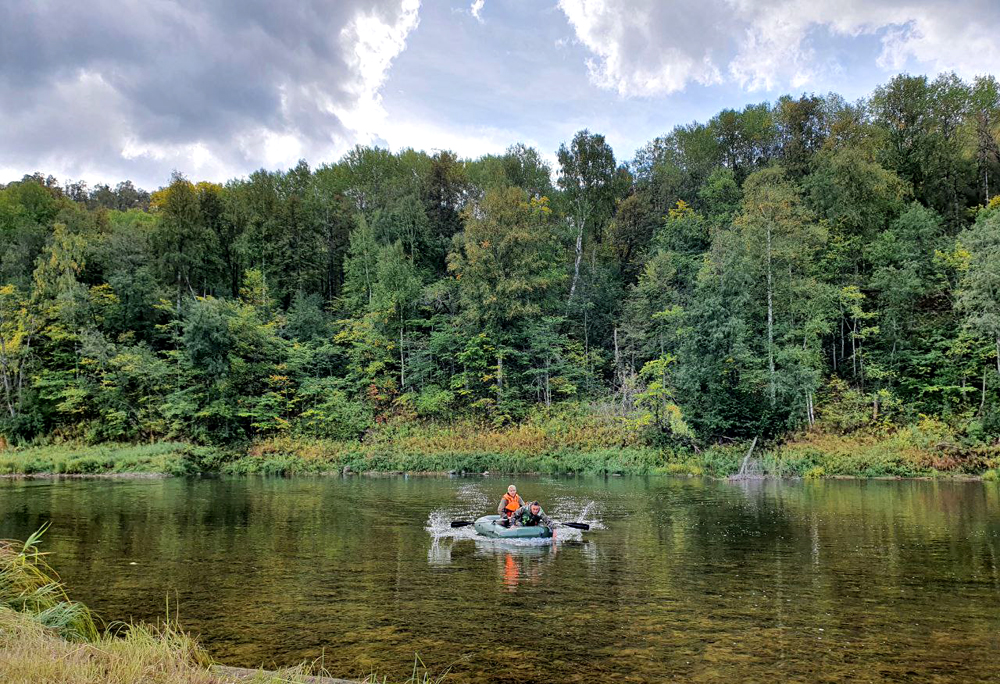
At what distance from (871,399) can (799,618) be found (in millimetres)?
29534

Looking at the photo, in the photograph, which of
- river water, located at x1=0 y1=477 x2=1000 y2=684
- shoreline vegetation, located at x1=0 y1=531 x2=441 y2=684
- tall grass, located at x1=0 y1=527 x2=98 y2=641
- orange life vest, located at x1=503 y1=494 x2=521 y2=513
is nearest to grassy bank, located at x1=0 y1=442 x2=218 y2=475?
river water, located at x1=0 y1=477 x2=1000 y2=684

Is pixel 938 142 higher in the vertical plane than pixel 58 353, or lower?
higher

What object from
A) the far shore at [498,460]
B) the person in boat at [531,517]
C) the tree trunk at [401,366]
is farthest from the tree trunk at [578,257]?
the person in boat at [531,517]

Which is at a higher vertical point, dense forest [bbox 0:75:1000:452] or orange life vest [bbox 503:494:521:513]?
dense forest [bbox 0:75:1000:452]

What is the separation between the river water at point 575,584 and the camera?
8.18 meters

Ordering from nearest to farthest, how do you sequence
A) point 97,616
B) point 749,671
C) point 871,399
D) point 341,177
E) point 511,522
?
point 749,671 < point 97,616 < point 511,522 < point 871,399 < point 341,177

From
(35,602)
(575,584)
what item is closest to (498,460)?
(575,584)

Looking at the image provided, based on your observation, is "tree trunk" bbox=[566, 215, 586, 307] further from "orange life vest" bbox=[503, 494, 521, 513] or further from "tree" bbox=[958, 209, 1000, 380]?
"orange life vest" bbox=[503, 494, 521, 513]

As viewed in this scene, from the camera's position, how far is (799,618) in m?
9.73

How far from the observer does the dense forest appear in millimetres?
35125

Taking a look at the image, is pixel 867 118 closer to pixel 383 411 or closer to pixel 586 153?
pixel 586 153

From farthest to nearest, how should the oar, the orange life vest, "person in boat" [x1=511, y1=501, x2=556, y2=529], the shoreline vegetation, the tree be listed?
1. the tree
2. the orange life vest
3. the oar
4. "person in boat" [x1=511, y1=501, x2=556, y2=529]
5. the shoreline vegetation

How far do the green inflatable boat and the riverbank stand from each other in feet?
57.3

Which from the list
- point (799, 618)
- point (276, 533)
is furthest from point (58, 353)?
point (799, 618)
